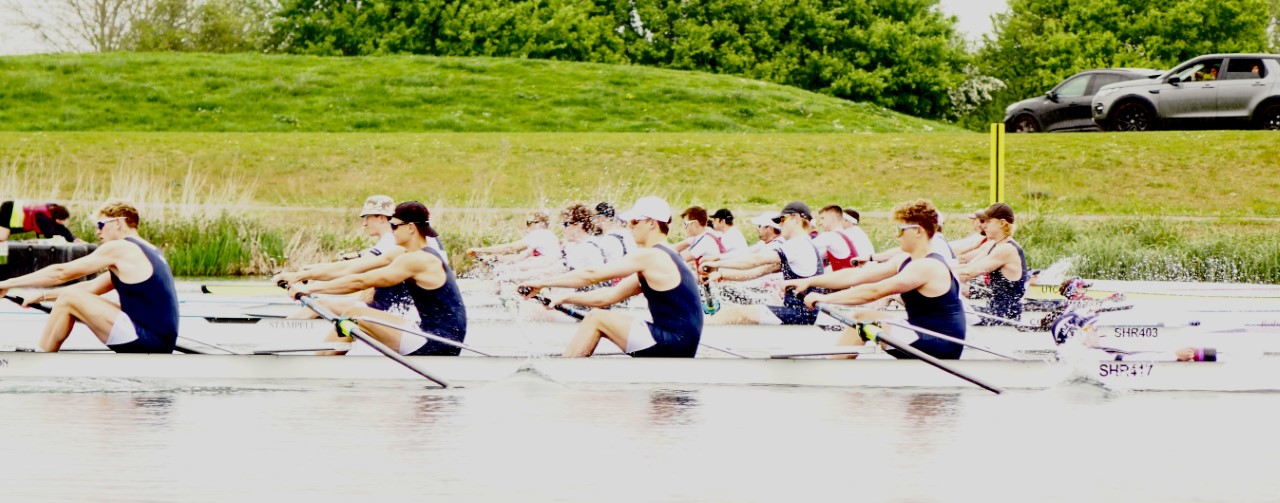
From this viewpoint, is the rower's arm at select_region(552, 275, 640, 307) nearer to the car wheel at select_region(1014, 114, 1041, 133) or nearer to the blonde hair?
the blonde hair

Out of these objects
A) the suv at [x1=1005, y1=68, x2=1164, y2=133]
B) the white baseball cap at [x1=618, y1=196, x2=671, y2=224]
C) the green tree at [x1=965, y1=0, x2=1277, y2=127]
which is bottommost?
the white baseball cap at [x1=618, y1=196, x2=671, y2=224]

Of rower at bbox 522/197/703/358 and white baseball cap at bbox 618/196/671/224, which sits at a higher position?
white baseball cap at bbox 618/196/671/224

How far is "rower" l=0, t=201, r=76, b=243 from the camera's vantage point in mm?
20953

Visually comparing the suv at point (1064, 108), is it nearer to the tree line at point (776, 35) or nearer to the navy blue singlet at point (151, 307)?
the tree line at point (776, 35)

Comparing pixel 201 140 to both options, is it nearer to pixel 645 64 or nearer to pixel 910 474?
pixel 645 64

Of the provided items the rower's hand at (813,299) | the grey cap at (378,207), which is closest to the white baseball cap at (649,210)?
the rower's hand at (813,299)

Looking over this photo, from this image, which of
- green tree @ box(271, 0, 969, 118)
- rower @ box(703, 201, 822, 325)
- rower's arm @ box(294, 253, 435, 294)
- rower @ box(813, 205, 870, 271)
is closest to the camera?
rower's arm @ box(294, 253, 435, 294)

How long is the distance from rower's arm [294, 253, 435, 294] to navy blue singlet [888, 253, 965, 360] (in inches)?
129

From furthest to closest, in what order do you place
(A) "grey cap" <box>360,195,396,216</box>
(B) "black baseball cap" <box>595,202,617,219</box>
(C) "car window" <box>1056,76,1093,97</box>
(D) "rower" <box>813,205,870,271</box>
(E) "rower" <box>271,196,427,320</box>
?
1. (C) "car window" <box>1056,76,1093,97</box>
2. (B) "black baseball cap" <box>595,202,617,219</box>
3. (D) "rower" <box>813,205,870,271</box>
4. (A) "grey cap" <box>360,195,396,216</box>
5. (E) "rower" <box>271,196,427,320</box>

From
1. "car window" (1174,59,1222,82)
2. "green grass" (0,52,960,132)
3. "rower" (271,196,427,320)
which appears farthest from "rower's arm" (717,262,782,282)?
"green grass" (0,52,960,132)

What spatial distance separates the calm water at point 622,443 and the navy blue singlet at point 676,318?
292 millimetres

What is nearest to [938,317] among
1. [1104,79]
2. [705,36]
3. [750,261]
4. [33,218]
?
[750,261]

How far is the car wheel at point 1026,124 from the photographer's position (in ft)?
127

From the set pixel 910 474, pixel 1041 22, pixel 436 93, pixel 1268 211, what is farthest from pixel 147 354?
Answer: pixel 1041 22
